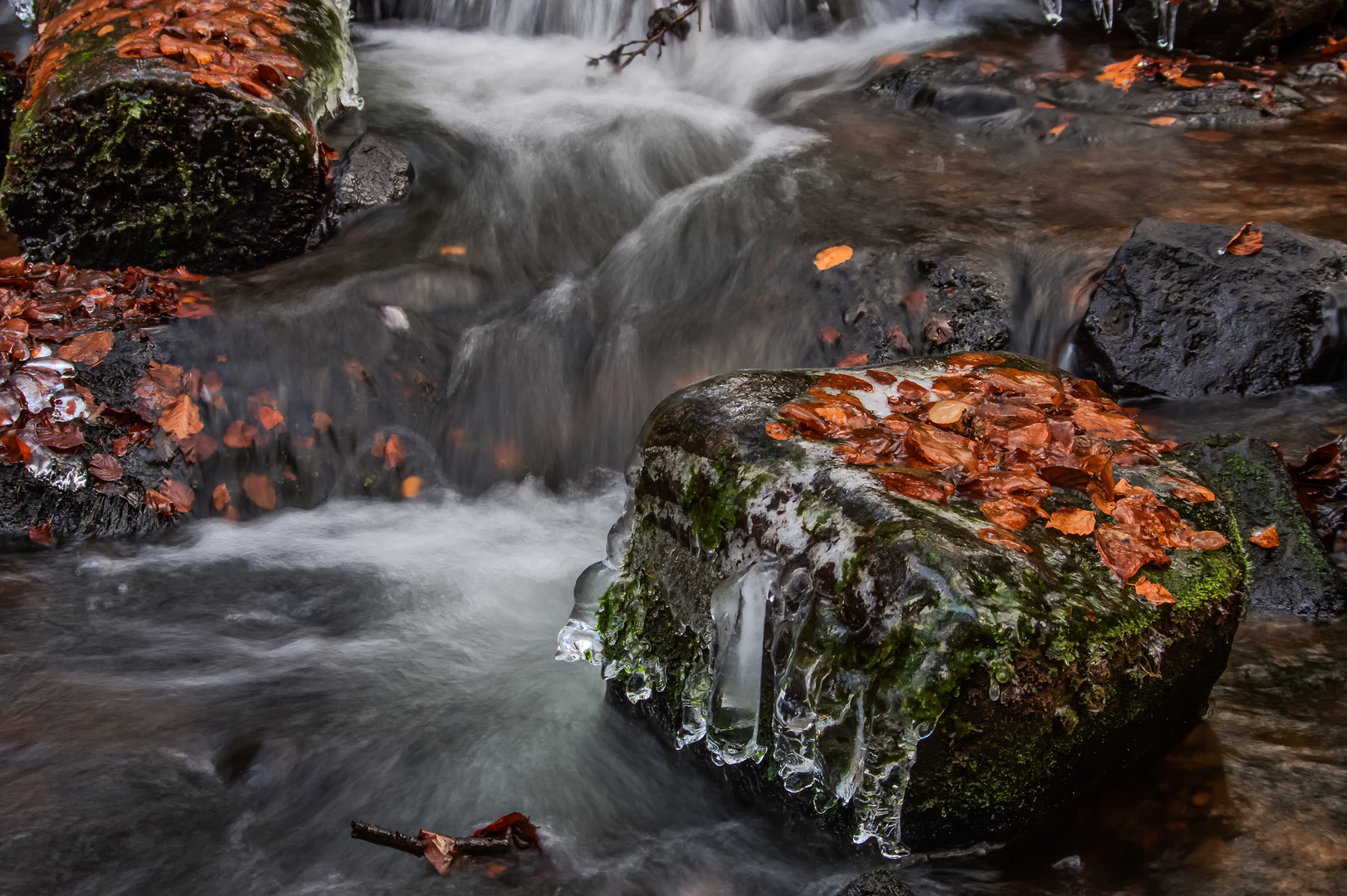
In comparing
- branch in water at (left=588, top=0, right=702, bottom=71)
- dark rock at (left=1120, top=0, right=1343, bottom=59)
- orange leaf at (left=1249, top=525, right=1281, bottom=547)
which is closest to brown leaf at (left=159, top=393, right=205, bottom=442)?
orange leaf at (left=1249, top=525, right=1281, bottom=547)

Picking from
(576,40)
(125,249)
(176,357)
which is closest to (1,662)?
(176,357)

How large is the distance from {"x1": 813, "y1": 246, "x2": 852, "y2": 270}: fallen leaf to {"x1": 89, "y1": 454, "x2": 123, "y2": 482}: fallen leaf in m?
3.93

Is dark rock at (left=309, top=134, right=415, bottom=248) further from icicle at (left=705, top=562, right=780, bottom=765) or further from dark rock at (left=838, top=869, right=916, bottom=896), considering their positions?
dark rock at (left=838, top=869, right=916, bottom=896)

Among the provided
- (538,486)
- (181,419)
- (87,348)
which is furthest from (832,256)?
(87,348)

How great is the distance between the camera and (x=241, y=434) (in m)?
5.39

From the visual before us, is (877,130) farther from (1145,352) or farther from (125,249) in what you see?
(125,249)

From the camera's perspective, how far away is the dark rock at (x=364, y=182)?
654 cm

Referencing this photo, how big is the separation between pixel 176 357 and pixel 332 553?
1415mm

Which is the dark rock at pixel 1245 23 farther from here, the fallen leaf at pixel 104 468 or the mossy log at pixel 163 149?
the fallen leaf at pixel 104 468

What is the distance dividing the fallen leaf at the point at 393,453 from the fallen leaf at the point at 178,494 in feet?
3.17

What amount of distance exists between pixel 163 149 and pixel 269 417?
5.73ft

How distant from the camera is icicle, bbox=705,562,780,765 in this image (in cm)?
300

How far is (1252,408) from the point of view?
514cm

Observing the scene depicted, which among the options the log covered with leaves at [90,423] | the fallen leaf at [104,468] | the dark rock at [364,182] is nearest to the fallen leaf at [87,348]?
the log covered with leaves at [90,423]
